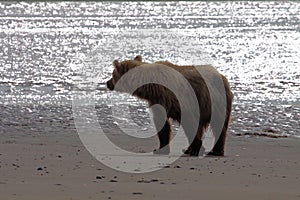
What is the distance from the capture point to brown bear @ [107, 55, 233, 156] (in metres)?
10.2

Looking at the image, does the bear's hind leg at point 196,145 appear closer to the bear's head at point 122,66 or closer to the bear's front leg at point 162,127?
the bear's front leg at point 162,127

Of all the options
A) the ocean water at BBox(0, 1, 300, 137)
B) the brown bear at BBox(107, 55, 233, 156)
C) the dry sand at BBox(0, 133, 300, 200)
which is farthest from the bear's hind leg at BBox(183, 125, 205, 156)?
the ocean water at BBox(0, 1, 300, 137)

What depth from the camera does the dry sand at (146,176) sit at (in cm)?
787

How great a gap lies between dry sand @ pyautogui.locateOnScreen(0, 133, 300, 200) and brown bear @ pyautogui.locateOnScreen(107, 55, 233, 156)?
0.35 metres

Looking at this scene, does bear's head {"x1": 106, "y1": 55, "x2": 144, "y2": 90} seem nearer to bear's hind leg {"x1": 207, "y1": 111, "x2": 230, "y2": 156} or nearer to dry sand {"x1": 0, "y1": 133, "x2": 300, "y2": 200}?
dry sand {"x1": 0, "y1": 133, "x2": 300, "y2": 200}

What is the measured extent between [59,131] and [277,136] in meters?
2.81

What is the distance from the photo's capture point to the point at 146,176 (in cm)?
867

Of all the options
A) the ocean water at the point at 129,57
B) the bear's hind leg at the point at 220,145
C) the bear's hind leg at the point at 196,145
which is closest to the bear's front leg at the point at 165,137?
the bear's hind leg at the point at 196,145

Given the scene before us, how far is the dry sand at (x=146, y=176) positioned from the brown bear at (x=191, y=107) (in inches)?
13.7

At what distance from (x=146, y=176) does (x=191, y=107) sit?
1.76 m

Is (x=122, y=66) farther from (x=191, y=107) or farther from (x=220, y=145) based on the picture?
(x=220, y=145)

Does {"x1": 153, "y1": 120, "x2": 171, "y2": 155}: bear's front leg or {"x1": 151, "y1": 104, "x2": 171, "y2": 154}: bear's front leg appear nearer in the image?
{"x1": 151, "y1": 104, "x2": 171, "y2": 154}: bear's front leg

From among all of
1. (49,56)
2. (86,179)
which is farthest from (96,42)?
(86,179)

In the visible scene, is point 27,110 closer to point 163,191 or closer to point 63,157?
point 63,157
